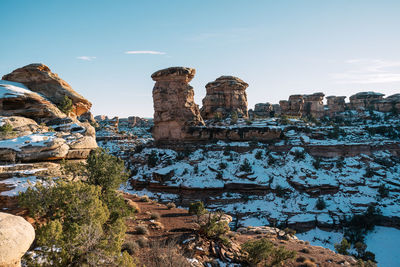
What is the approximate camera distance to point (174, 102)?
100 feet

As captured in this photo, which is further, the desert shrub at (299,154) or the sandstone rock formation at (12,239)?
the desert shrub at (299,154)

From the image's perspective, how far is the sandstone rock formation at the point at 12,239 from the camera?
3.38 m

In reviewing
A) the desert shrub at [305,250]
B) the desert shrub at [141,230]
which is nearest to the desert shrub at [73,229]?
the desert shrub at [141,230]

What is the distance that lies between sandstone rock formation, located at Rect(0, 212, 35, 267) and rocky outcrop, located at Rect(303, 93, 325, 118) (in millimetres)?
52749

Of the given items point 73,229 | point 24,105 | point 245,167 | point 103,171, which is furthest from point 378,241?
point 24,105

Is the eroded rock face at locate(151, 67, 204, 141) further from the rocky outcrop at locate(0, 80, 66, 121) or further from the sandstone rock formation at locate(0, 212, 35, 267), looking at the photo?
the sandstone rock formation at locate(0, 212, 35, 267)

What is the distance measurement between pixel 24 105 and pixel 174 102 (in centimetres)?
1739

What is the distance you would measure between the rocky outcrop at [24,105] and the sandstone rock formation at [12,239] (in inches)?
521

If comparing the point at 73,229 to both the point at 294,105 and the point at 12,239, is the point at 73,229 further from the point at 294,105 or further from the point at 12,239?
the point at 294,105

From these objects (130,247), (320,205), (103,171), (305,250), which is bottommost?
(320,205)

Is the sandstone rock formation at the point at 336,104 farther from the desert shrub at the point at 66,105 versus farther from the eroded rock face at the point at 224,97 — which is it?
the desert shrub at the point at 66,105

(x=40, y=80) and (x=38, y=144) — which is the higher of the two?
(x=40, y=80)

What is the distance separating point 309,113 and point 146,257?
161 ft

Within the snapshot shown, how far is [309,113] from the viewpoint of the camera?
164 feet
